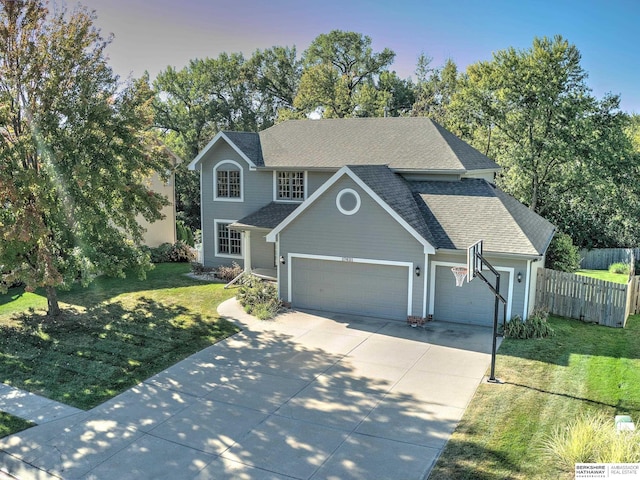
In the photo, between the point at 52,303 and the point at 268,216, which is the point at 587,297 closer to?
the point at 268,216

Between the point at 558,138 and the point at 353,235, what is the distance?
648 inches

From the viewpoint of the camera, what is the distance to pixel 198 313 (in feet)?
58.6

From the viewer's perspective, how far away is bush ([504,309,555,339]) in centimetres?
1512

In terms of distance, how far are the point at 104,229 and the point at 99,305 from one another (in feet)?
14.8

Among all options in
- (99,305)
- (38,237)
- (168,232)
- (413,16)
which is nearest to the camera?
(38,237)

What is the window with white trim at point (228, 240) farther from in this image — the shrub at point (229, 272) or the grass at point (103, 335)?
the grass at point (103, 335)

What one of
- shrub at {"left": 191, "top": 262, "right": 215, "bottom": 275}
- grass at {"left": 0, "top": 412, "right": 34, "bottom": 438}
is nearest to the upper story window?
shrub at {"left": 191, "top": 262, "right": 215, "bottom": 275}

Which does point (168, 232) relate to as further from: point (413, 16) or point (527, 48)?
point (527, 48)

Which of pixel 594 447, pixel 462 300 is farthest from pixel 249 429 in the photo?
pixel 462 300

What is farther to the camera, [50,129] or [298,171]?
[298,171]

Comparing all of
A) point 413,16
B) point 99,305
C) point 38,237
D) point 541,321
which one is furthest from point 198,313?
point 413,16

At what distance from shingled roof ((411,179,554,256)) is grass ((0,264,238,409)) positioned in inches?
309

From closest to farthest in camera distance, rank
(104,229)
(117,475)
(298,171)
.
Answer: (117,475) < (104,229) < (298,171)

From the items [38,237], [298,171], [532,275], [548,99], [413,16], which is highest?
[413,16]
